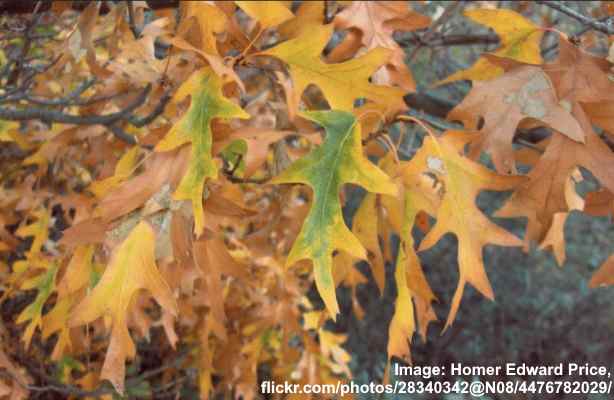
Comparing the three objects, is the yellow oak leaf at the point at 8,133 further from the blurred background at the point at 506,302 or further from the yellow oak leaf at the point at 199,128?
the blurred background at the point at 506,302

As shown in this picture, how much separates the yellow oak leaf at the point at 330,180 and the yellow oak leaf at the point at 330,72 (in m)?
0.08

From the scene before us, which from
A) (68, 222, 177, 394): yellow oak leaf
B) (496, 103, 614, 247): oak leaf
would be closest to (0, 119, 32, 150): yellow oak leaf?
(68, 222, 177, 394): yellow oak leaf

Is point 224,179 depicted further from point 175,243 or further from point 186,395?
point 186,395

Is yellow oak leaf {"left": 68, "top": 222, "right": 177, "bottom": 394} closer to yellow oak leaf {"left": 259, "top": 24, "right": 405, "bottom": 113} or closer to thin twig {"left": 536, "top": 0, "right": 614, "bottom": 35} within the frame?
yellow oak leaf {"left": 259, "top": 24, "right": 405, "bottom": 113}

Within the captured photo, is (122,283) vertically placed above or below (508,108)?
below

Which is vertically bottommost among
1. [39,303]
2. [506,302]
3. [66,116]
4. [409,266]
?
[506,302]

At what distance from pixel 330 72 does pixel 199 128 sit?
0.23 metres

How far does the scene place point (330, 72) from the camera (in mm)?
1023

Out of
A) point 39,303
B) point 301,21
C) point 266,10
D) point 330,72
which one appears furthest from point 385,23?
point 39,303

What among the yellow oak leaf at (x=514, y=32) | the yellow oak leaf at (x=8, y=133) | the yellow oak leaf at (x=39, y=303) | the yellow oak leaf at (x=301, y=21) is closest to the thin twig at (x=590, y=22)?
the yellow oak leaf at (x=514, y=32)

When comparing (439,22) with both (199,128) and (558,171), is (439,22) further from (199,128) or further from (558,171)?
(199,128)

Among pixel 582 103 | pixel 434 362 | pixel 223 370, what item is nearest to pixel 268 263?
pixel 223 370

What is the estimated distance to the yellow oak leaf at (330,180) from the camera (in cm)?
92

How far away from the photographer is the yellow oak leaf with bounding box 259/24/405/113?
0.98m
